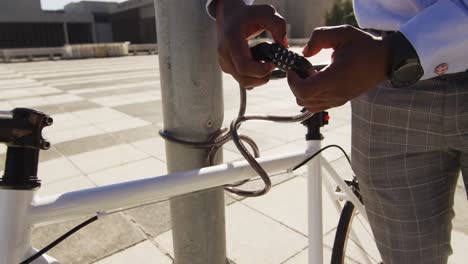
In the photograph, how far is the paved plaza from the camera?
7.48 feet

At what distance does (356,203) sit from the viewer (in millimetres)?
1446

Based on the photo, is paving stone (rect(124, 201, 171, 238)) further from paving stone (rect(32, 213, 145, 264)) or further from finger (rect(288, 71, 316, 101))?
finger (rect(288, 71, 316, 101))

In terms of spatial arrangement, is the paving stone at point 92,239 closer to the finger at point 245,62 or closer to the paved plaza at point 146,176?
the paved plaza at point 146,176

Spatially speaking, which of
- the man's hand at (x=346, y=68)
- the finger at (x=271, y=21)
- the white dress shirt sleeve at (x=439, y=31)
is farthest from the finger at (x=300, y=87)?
the white dress shirt sleeve at (x=439, y=31)

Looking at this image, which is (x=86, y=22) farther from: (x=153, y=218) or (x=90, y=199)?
A: (x=90, y=199)

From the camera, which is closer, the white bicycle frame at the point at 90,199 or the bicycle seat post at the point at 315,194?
the white bicycle frame at the point at 90,199

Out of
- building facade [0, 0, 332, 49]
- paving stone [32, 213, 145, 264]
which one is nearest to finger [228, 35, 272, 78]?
paving stone [32, 213, 145, 264]

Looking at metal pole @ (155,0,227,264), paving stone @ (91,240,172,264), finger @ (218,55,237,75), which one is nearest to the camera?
finger @ (218,55,237,75)

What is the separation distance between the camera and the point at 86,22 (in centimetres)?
4069

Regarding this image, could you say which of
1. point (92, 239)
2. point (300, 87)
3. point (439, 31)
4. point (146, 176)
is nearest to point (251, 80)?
point (300, 87)

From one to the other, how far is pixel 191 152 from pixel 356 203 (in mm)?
683

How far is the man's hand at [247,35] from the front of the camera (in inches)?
32.1

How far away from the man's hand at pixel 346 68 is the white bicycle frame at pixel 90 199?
42cm

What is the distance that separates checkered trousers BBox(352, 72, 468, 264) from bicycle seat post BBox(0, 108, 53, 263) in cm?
88
